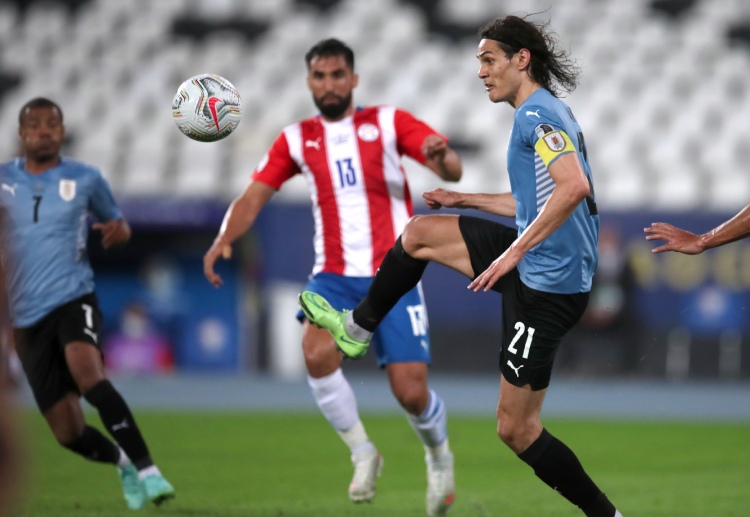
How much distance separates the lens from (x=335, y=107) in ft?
22.2

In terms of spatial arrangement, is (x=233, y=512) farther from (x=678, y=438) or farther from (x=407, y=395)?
(x=678, y=438)

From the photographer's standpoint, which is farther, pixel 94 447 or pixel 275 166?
pixel 275 166

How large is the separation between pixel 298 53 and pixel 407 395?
48.2 ft

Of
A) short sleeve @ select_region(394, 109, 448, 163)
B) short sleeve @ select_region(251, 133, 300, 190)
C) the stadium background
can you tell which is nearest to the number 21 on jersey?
short sleeve @ select_region(394, 109, 448, 163)

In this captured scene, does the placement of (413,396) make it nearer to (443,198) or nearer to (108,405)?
(443,198)

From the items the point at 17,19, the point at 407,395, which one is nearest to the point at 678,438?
the point at 407,395

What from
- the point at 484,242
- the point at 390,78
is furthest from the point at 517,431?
the point at 390,78

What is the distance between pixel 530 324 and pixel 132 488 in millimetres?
2944

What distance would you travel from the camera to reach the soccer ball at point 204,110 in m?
5.95

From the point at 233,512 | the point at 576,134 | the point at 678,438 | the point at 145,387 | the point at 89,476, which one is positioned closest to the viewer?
the point at 576,134

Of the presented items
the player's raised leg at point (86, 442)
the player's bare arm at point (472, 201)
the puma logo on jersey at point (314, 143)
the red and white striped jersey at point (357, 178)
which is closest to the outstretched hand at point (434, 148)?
the player's bare arm at point (472, 201)

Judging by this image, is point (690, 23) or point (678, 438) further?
point (690, 23)

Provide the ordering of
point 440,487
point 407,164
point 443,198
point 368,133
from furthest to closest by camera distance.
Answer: point 407,164 → point 368,133 → point 440,487 → point 443,198

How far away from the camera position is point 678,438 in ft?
34.9
